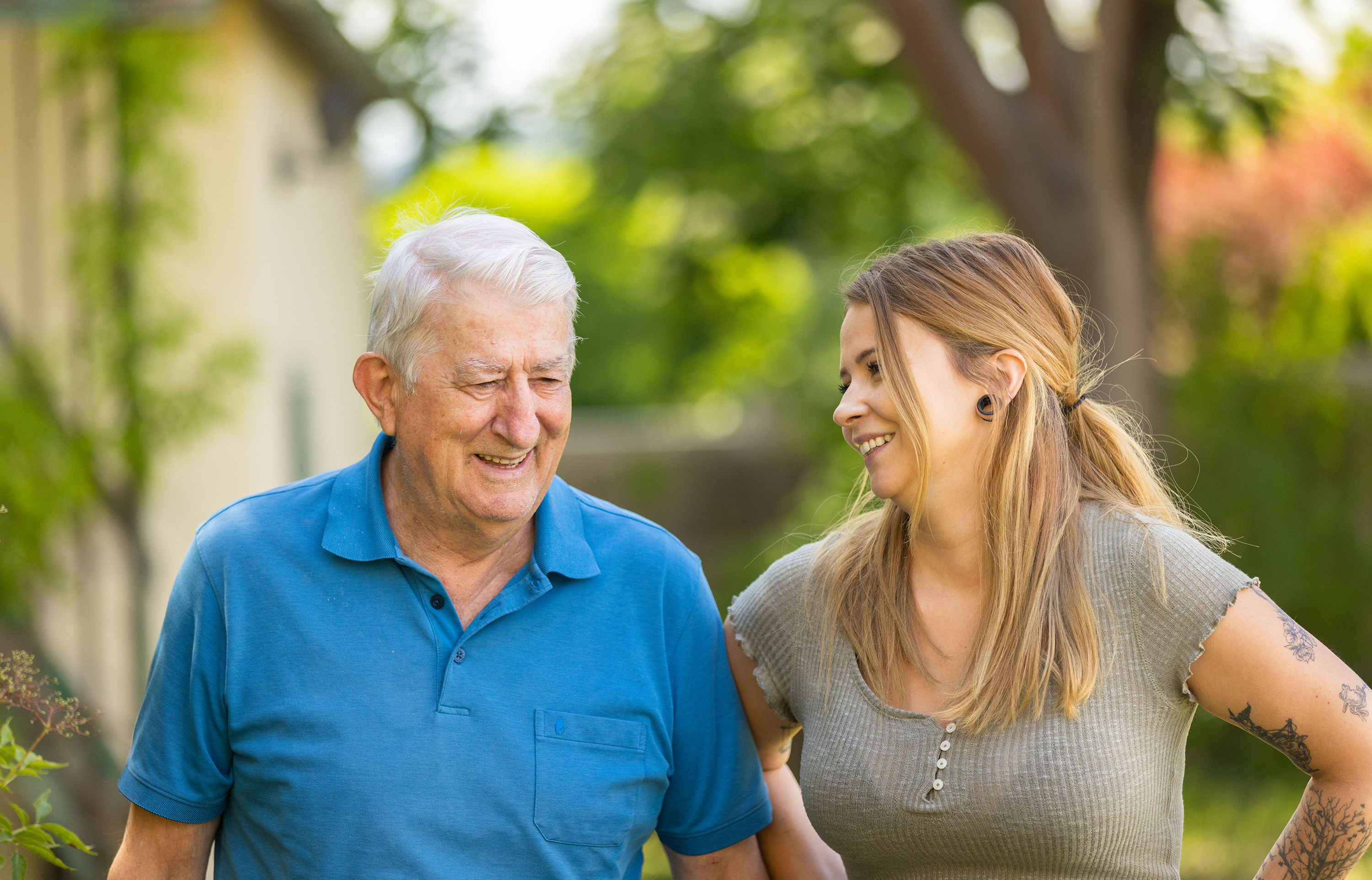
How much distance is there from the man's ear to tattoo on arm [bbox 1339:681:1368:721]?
1.51 m

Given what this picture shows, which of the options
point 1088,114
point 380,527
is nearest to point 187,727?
point 380,527

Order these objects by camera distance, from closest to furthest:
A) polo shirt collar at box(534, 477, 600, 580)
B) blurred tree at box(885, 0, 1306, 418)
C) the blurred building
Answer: polo shirt collar at box(534, 477, 600, 580) < the blurred building < blurred tree at box(885, 0, 1306, 418)

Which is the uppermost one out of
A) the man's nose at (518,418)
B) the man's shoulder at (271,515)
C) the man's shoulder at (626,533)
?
the man's nose at (518,418)

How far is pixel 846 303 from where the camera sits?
2.07 metres

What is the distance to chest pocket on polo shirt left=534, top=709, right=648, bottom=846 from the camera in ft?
6.25

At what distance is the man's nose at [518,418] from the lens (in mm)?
1875

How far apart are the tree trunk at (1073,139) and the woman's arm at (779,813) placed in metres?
3.96

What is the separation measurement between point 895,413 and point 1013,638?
398mm

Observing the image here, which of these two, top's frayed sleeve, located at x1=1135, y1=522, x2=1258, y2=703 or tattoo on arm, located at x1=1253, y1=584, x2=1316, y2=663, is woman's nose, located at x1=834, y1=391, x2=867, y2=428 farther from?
tattoo on arm, located at x1=1253, y1=584, x2=1316, y2=663

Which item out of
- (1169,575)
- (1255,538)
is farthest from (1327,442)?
(1169,575)

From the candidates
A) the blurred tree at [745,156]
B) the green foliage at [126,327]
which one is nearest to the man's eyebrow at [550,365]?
the green foliage at [126,327]

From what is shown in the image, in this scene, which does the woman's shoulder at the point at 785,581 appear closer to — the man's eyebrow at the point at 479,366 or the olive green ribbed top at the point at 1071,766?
the olive green ribbed top at the point at 1071,766

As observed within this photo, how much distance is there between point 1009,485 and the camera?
196 centimetres

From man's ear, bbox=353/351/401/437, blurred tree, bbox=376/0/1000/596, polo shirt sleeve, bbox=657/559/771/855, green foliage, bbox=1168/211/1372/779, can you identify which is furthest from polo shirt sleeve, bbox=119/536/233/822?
green foliage, bbox=1168/211/1372/779
